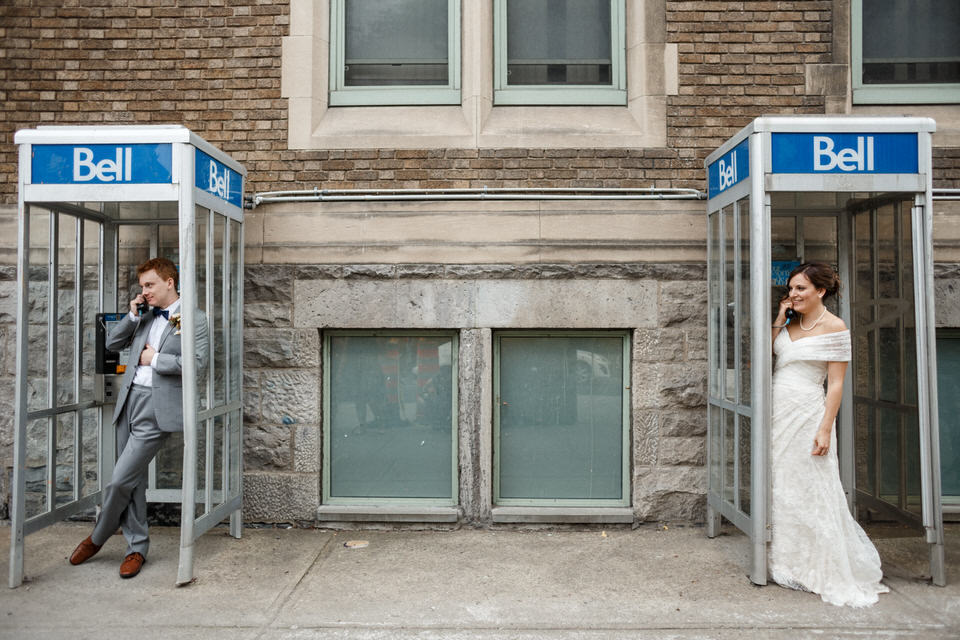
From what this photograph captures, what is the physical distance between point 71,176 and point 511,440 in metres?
3.60

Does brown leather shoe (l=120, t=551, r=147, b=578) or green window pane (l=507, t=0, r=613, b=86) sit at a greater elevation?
green window pane (l=507, t=0, r=613, b=86)

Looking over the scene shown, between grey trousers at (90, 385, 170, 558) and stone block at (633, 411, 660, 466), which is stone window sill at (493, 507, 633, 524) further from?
grey trousers at (90, 385, 170, 558)

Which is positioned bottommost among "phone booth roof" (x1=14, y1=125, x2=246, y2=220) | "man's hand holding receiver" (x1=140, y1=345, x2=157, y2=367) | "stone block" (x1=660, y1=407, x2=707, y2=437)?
"stone block" (x1=660, y1=407, x2=707, y2=437)

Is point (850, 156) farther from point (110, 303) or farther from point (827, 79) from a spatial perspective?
point (110, 303)

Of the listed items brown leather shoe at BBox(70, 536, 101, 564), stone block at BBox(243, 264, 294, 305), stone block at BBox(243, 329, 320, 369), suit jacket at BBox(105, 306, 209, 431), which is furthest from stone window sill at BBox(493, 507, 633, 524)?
brown leather shoe at BBox(70, 536, 101, 564)

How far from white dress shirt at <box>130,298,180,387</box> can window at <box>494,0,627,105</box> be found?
301 centimetres

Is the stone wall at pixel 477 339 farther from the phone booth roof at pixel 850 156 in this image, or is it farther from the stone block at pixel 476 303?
the phone booth roof at pixel 850 156

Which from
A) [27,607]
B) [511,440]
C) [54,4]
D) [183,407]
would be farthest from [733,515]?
[54,4]

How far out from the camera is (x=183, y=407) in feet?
15.8

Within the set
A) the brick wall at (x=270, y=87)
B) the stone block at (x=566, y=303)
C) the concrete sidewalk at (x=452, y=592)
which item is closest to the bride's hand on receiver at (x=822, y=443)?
the concrete sidewalk at (x=452, y=592)

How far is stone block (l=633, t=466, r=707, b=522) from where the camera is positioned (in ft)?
19.4

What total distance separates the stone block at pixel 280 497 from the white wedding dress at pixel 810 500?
3.35 m

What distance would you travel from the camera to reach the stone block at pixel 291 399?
5992 millimetres

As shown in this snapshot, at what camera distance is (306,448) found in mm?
5988
